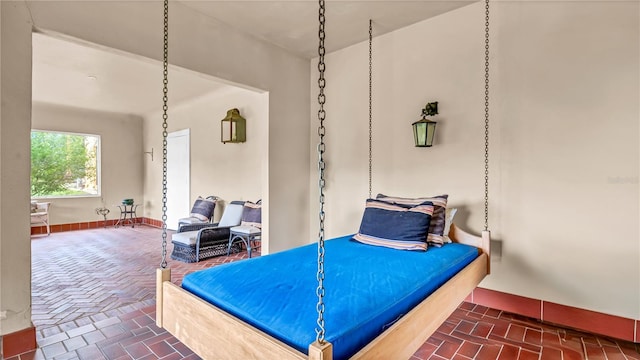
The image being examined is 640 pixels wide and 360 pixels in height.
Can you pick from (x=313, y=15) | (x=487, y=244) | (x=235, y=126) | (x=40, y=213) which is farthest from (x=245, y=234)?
(x=40, y=213)

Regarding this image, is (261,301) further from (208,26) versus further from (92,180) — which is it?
(92,180)

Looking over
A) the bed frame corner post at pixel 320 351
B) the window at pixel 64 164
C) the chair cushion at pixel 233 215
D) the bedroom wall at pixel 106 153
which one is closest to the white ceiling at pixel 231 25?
the bedroom wall at pixel 106 153

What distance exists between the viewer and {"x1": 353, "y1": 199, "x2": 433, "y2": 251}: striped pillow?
8.29 feet

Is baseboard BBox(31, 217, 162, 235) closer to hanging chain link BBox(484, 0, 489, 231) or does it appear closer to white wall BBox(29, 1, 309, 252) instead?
white wall BBox(29, 1, 309, 252)

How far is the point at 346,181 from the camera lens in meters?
3.94

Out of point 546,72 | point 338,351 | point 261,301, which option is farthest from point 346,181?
point 338,351

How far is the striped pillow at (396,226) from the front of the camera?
253 cm

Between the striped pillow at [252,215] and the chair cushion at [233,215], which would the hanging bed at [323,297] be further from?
the chair cushion at [233,215]

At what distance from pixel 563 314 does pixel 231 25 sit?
13.4 feet

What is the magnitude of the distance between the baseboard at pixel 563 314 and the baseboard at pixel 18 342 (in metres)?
3.51

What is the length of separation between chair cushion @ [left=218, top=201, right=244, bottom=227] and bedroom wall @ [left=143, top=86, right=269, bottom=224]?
29 cm

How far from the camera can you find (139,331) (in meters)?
2.38

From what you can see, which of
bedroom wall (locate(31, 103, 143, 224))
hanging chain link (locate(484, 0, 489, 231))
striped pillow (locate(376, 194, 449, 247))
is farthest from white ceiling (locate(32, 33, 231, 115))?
hanging chain link (locate(484, 0, 489, 231))

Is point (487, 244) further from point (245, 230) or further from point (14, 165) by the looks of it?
point (14, 165)
